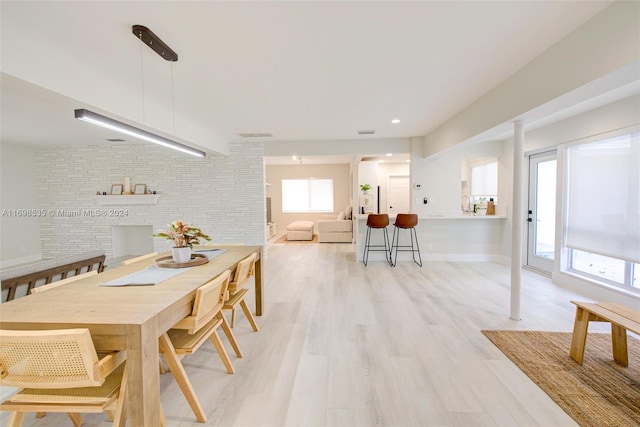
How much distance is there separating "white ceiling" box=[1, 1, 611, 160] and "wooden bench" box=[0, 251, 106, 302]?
150cm

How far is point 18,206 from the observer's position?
5.66 m

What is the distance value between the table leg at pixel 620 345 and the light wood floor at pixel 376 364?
565 mm

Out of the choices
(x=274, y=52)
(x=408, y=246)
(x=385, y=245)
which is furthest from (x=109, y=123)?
(x=408, y=246)

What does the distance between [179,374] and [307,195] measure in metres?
8.76

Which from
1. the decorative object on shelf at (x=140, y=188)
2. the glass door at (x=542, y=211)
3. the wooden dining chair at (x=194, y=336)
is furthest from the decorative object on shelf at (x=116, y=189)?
the glass door at (x=542, y=211)

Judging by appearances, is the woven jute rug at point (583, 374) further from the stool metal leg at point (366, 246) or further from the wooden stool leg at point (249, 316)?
the stool metal leg at point (366, 246)

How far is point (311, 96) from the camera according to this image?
3238 mm

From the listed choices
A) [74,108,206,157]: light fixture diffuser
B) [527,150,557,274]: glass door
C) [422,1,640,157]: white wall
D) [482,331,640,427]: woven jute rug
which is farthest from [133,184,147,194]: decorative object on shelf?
[527,150,557,274]: glass door

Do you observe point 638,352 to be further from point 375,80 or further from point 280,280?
point 280,280

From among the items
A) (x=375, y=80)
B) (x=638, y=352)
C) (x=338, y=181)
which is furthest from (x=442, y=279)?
(x=338, y=181)

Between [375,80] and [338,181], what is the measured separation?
7251mm

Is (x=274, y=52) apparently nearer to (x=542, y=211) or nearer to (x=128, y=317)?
(x=128, y=317)

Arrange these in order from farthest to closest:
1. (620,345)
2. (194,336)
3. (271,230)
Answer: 1. (271,230)
2. (620,345)
3. (194,336)

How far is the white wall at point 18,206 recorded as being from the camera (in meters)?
5.48
